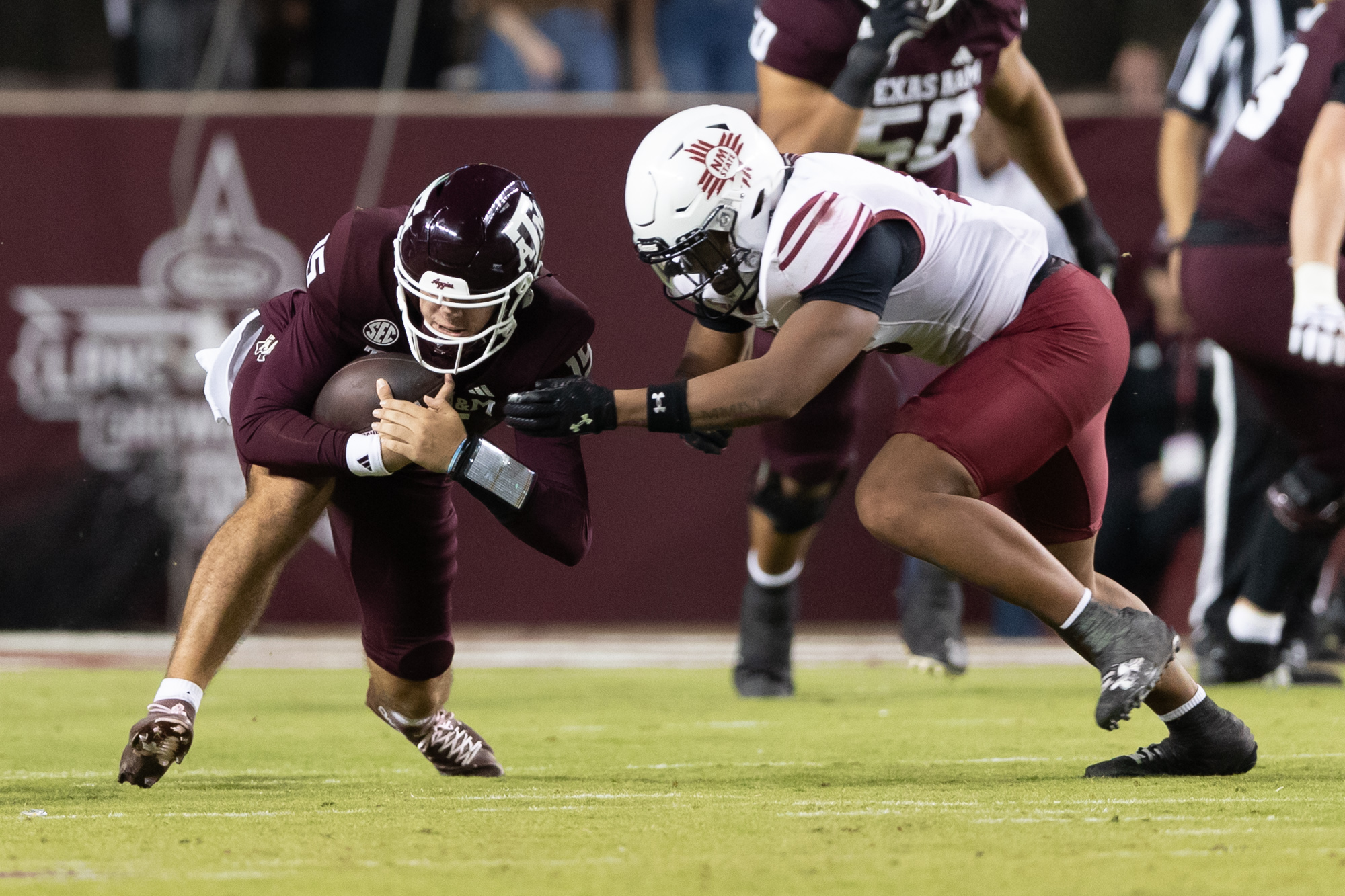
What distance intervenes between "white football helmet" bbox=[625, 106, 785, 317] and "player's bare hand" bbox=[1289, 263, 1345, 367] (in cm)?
195

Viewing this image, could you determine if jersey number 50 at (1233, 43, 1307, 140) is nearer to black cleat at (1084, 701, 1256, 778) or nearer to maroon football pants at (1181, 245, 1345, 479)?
maroon football pants at (1181, 245, 1345, 479)

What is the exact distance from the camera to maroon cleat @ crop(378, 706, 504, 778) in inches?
151

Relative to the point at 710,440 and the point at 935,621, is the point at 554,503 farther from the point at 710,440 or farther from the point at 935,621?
the point at 935,621

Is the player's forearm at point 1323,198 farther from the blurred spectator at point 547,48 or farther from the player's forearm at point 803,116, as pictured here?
the blurred spectator at point 547,48

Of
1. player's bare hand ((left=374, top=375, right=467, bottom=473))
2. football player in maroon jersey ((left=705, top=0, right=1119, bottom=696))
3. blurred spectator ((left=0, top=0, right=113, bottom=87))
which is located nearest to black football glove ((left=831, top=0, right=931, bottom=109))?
football player in maroon jersey ((left=705, top=0, right=1119, bottom=696))

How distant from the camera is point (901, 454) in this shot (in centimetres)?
340

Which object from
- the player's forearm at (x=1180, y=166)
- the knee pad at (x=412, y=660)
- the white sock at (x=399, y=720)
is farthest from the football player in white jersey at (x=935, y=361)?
the player's forearm at (x=1180, y=166)

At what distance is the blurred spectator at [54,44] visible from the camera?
28.1 ft

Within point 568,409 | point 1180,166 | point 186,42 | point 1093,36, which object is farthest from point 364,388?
point 1093,36

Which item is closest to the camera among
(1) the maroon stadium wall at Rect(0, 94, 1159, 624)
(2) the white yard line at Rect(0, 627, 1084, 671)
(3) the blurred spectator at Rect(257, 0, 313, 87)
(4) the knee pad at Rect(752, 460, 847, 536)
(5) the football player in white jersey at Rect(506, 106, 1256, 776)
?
(5) the football player in white jersey at Rect(506, 106, 1256, 776)

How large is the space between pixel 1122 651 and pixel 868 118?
217 cm

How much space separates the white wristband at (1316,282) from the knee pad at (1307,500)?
637 millimetres

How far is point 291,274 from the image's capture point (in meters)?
7.50

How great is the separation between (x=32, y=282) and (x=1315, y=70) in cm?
517
